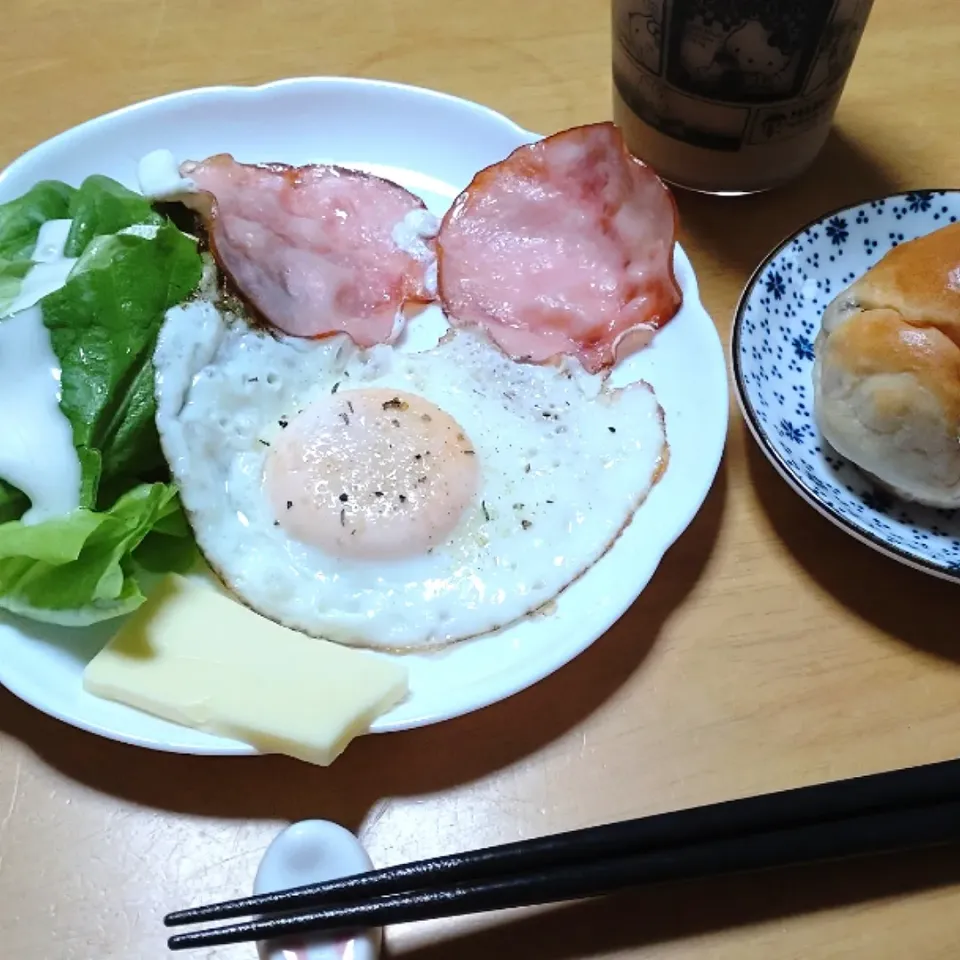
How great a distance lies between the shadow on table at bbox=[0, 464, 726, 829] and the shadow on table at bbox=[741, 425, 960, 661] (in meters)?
0.27

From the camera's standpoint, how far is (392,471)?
113cm

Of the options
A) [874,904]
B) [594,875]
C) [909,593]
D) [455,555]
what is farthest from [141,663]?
[909,593]

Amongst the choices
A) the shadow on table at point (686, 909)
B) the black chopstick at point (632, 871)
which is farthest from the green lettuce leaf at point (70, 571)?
the shadow on table at point (686, 909)

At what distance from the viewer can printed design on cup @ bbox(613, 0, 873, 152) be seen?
1.20 m

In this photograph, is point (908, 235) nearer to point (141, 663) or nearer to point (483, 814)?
point (483, 814)

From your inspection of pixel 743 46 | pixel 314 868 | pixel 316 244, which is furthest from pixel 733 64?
pixel 314 868

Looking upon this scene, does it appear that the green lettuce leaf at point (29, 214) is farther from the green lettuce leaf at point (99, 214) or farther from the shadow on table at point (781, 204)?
the shadow on table at point (781, 204)

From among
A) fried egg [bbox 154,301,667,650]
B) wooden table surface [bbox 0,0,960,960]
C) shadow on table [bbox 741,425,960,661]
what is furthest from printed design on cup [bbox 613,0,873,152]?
shadow on table [bbox 741,425,960,661]

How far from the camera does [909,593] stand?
3.58ft

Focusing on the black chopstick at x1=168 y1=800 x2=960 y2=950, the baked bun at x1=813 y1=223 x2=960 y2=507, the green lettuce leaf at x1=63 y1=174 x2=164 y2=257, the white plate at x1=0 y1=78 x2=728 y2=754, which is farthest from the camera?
the green lettuce leaf at x1=63 y1=174 x2=164 y2=257

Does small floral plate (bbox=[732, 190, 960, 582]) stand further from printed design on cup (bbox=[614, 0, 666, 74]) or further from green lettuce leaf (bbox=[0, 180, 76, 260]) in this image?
green lettuce leaf (bbox=[0, 180, 76, 260])

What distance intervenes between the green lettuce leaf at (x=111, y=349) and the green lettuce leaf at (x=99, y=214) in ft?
0.19

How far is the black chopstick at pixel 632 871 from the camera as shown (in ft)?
2.59

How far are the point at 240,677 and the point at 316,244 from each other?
2.03 feet
